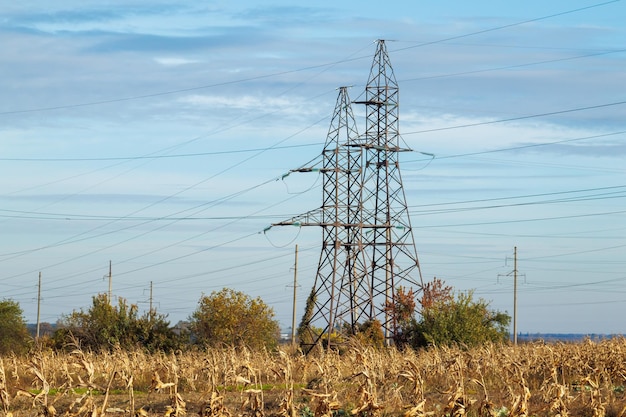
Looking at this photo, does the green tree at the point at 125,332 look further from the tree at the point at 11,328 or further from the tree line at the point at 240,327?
the tree at the point at 11,328

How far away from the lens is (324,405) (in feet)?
82.9

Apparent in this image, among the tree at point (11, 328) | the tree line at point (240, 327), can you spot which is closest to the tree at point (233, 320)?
the tree line at point (240, 327)

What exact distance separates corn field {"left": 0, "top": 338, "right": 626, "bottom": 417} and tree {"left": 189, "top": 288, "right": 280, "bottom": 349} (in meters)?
29.6

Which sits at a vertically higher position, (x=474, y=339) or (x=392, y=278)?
(x=392, y=278)

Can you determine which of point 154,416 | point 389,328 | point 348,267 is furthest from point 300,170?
point 154,416

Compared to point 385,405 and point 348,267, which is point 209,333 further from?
point 385,405

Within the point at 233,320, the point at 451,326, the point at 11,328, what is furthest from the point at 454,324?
the point at 11,328

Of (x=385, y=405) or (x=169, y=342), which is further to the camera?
(x=169, y=342)

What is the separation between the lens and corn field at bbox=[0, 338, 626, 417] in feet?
82.9

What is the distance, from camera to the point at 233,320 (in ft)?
232

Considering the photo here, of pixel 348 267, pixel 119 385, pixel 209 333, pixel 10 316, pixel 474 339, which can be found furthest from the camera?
pixel 10 316

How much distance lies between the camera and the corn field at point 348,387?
995 inches

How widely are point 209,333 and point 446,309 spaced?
65.8 feet

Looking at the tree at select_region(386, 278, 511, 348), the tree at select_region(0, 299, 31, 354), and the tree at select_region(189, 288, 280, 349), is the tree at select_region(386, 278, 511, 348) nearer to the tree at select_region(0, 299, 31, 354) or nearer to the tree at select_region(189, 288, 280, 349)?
the tree at select_region(189, 288, 280, 349)
